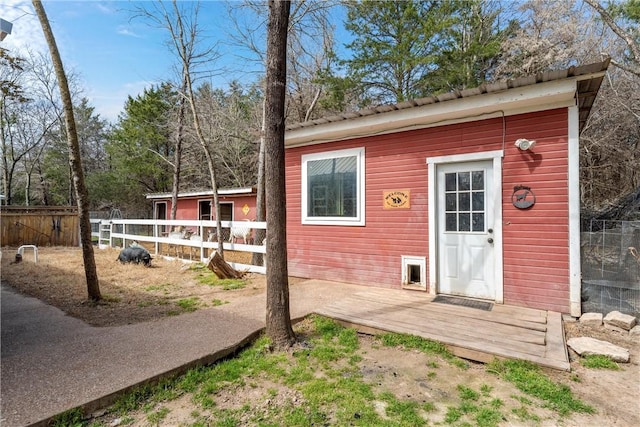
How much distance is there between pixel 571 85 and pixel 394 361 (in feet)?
11.5

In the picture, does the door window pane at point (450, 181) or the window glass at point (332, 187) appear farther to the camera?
the window glass at point (332, 187)

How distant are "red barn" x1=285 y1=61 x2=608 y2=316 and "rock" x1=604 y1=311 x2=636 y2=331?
293 mm

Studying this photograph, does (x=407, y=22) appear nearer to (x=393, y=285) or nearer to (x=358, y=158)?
(x=358, y=158)

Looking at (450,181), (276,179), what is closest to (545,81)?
(450,181)

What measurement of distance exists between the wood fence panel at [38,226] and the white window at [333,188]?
1243 cm

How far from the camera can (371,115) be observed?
489 cm

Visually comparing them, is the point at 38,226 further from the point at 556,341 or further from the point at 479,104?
the point at 556,341

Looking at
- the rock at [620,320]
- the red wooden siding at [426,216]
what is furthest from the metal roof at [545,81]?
the rock at [620,320]

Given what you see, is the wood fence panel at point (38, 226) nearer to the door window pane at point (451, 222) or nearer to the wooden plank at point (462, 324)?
the wooden plank at point (462, 324)

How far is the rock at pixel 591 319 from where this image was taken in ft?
11.6

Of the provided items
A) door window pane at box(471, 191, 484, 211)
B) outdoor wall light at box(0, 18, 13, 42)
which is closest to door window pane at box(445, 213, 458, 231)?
door window pane at box(471, 191, 484, 211)

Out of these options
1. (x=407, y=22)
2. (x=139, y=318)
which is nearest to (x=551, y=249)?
(x=139, y=318)

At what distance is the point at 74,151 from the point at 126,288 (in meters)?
2.48

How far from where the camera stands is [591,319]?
11.7ft
